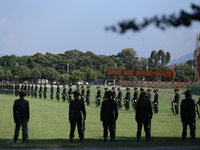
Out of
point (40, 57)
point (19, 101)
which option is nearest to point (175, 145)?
point (19, 101)

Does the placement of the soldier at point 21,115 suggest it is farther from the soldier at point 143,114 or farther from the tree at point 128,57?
the tree at point 128,57

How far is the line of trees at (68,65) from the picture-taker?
3169 inches

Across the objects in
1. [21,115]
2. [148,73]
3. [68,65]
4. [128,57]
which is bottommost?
[21,115]

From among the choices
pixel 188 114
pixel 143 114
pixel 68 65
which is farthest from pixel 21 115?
pixel 68 65

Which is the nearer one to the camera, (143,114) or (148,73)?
(143,114)

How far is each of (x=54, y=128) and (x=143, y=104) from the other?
4697mm

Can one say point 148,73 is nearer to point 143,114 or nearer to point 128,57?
point 143,114

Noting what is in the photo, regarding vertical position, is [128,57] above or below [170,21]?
above

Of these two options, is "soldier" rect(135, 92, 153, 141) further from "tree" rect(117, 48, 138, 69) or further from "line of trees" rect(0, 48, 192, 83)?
"tree" rect(117, 48, 138, 69)

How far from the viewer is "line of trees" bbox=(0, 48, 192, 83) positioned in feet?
264

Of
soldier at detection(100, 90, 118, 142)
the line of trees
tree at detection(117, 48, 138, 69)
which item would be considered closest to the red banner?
the line of trees

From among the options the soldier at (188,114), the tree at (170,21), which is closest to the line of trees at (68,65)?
the soldier at (188,114)

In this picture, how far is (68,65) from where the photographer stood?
294 ft

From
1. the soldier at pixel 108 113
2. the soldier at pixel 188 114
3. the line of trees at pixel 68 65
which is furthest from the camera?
the line of trees at pixel 68 65
